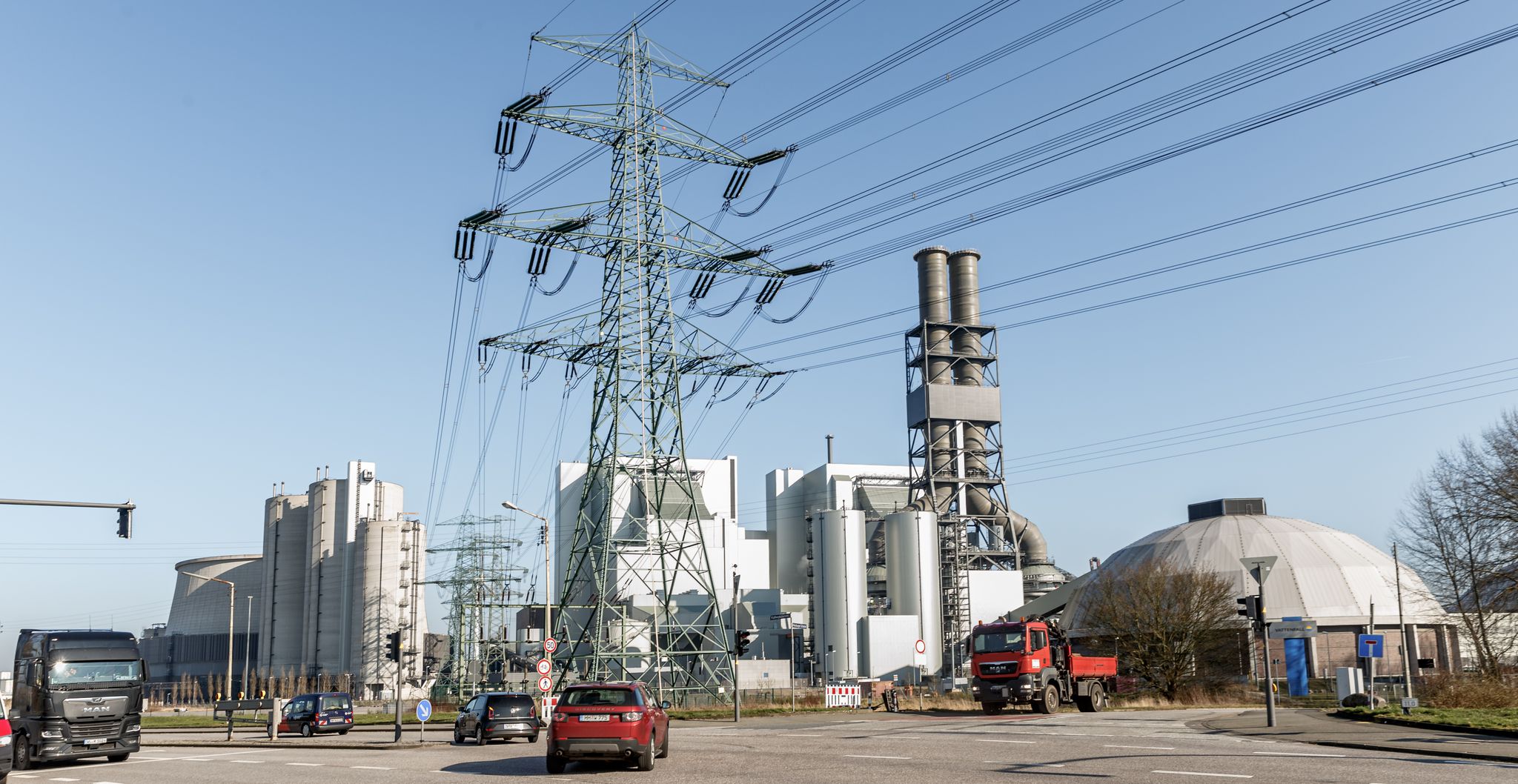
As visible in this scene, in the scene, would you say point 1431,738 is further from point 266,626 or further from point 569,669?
point 266,626

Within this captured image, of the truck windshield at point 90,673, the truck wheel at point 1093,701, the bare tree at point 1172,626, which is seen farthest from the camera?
the bare tree at point 1172,626

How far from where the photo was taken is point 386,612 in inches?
4852

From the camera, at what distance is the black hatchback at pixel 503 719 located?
31609 mm

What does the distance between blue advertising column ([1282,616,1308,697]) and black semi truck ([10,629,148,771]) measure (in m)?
45.4

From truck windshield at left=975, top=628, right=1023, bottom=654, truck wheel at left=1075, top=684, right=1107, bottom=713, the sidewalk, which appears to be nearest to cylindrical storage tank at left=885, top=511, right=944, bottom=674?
truck wheel at left=1075, top=684, right=1107, bottom=713

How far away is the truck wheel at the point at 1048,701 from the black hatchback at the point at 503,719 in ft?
59.2

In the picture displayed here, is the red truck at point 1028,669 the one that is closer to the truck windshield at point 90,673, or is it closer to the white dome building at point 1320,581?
the truck windshield at point 90,673

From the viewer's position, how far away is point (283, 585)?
430ft

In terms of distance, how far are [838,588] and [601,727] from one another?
6546 cm

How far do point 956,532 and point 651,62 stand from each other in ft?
167

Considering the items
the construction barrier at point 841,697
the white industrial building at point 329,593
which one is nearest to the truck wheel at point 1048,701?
the construction barrier at point 841,697

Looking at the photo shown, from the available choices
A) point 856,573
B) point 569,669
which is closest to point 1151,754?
point 569,669

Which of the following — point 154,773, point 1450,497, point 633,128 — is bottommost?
point 154,773

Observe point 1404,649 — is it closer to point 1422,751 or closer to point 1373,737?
point 1373,737
